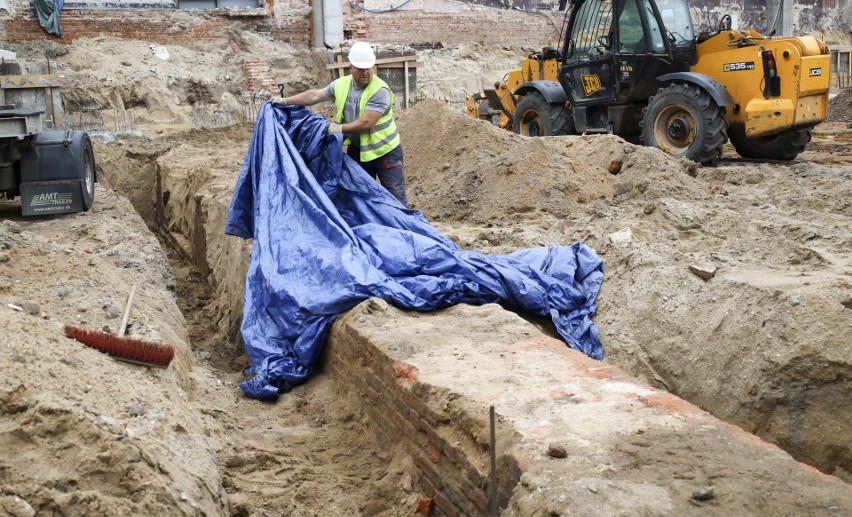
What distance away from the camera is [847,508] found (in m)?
2.90

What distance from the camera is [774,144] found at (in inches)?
474

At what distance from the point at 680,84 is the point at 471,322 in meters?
6.93

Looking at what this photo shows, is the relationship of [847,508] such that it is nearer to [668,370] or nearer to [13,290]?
[668,370]

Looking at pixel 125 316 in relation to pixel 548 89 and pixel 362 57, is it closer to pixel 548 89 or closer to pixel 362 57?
pixel 362 57

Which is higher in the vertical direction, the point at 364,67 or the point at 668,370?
the point at 364,67

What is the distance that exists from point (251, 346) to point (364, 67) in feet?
7.44

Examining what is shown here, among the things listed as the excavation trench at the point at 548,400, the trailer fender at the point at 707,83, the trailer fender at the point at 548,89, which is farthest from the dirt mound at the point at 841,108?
the excavation trench at the point at 548,400

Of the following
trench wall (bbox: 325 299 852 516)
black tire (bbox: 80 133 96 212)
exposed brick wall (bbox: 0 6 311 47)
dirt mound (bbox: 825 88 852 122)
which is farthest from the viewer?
dirt mound (bbox: 825 88 852 122)

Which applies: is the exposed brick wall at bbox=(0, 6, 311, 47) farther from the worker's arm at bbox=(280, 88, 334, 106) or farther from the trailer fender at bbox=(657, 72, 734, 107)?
the worker's arm at bbox=(280, 88, 334, 106)

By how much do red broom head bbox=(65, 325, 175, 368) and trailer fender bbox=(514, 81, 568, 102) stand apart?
9.05m

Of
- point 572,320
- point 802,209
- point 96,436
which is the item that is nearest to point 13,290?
point 96,436

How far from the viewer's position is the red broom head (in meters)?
4.50

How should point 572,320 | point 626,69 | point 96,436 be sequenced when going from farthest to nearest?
point 626,69
point 572,320
point 96,436

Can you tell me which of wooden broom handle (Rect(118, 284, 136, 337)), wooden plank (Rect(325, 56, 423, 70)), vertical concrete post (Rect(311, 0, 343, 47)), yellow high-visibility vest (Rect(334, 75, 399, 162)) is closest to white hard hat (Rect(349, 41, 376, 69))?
yellow high-visibility vest (Rect(334, 75, 399, 162))
